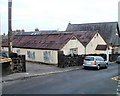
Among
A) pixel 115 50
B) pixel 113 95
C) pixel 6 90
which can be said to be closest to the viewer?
pixel 113 95

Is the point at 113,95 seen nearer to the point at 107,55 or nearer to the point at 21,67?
the point at 21,67

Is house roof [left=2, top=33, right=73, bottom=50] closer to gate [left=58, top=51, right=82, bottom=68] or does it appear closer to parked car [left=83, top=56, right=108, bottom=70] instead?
gate [left=58, top=51, right=82, bottom=68]

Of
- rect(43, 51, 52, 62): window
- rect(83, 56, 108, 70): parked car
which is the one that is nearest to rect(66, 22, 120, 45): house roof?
rect(43, 51, 52, 62): window

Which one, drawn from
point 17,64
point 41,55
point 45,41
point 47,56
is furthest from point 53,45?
point 17,64

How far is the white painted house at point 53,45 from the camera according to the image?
36406mm

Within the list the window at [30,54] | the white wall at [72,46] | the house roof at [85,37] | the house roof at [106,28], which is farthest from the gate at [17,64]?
the house roof at [106,28]

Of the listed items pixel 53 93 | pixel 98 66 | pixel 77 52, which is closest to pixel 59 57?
pixel 98 66

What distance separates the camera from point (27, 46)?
4109 cm

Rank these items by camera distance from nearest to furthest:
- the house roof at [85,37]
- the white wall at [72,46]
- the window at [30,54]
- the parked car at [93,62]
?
the parked car at [93,62] → the white wall at [72,46] → the window at [30,54] → the house roof at [85,37]

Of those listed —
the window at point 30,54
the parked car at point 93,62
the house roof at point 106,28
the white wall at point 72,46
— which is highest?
the house roof at point 106,28

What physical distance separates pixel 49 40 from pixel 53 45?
114 inches

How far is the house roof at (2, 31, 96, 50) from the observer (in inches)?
1463

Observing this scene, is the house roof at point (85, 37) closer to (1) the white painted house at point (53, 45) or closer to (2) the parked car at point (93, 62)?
(1) the white painted house at point (53, 45)

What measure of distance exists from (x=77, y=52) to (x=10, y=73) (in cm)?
1624
